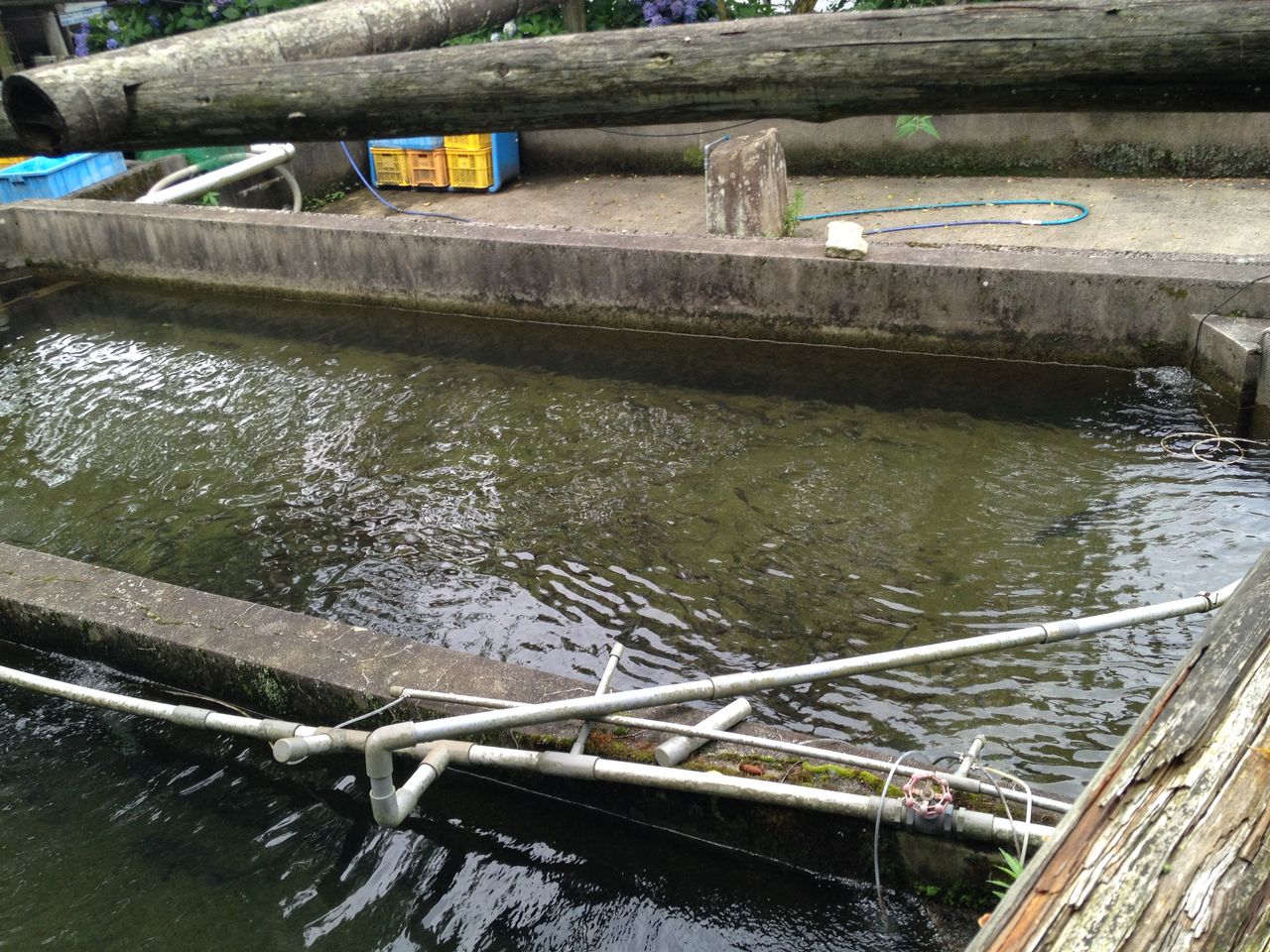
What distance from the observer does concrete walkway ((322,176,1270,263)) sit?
7.91 m

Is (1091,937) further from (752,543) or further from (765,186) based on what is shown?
(765,186)

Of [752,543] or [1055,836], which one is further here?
[752,543]

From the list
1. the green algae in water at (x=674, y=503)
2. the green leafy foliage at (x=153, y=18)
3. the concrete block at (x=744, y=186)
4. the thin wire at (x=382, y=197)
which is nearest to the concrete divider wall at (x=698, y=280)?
the green algae in water at (x=674, y=503)

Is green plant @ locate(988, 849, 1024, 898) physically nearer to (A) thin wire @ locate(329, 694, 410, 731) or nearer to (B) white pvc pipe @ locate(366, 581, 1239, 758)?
(B) white pvc pipe @ locate(366, 581, 1239, 758)

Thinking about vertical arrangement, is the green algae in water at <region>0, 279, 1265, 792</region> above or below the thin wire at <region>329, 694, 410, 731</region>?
below

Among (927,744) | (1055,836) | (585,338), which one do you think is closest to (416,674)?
(927,744)

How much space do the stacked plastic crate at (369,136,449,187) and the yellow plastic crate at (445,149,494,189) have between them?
0.11 m

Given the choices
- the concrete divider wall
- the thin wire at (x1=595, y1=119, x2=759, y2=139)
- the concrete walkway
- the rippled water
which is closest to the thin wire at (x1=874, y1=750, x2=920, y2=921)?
the rippled water

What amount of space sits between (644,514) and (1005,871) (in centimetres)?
278

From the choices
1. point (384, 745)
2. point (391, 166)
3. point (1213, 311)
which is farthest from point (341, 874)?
point (391, 166)

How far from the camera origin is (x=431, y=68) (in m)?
3.18

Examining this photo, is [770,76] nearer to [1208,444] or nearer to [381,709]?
[381,709]

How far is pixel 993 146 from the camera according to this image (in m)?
9.89

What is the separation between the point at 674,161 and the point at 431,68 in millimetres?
8190
